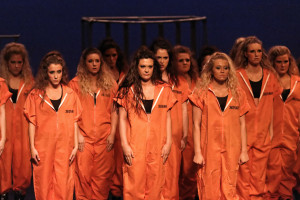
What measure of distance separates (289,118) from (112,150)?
6.13 feet

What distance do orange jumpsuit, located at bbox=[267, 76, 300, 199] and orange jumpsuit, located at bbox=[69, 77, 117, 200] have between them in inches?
66.4

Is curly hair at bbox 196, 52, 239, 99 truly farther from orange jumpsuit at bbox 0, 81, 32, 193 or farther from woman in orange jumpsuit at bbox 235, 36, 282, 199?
orange jumpsuit at bbox 0, 81, 32, 193

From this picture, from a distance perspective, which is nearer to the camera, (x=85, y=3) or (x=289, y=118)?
(x=289, y=118)

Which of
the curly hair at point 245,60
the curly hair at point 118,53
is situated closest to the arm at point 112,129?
the curly hair at point 118,53

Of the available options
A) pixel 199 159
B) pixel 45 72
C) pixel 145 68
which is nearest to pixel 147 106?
pixel 145 68

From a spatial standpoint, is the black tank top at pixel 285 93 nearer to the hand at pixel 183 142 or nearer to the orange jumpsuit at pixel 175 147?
the orange jumpsuit at pixel 175 147

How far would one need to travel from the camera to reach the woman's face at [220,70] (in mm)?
5000

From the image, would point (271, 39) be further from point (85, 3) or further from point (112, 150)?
point (112, 150)

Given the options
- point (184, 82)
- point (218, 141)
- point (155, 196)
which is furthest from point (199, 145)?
point (184, 82)

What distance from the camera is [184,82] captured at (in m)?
5.84

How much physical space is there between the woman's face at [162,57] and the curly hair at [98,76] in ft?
1.71

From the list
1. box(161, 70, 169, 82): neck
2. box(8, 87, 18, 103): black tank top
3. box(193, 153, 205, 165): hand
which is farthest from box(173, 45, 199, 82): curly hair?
box(8, 87, 18, 103): black tank top

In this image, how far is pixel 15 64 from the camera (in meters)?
5.98

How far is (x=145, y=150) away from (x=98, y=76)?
118 centimetres
